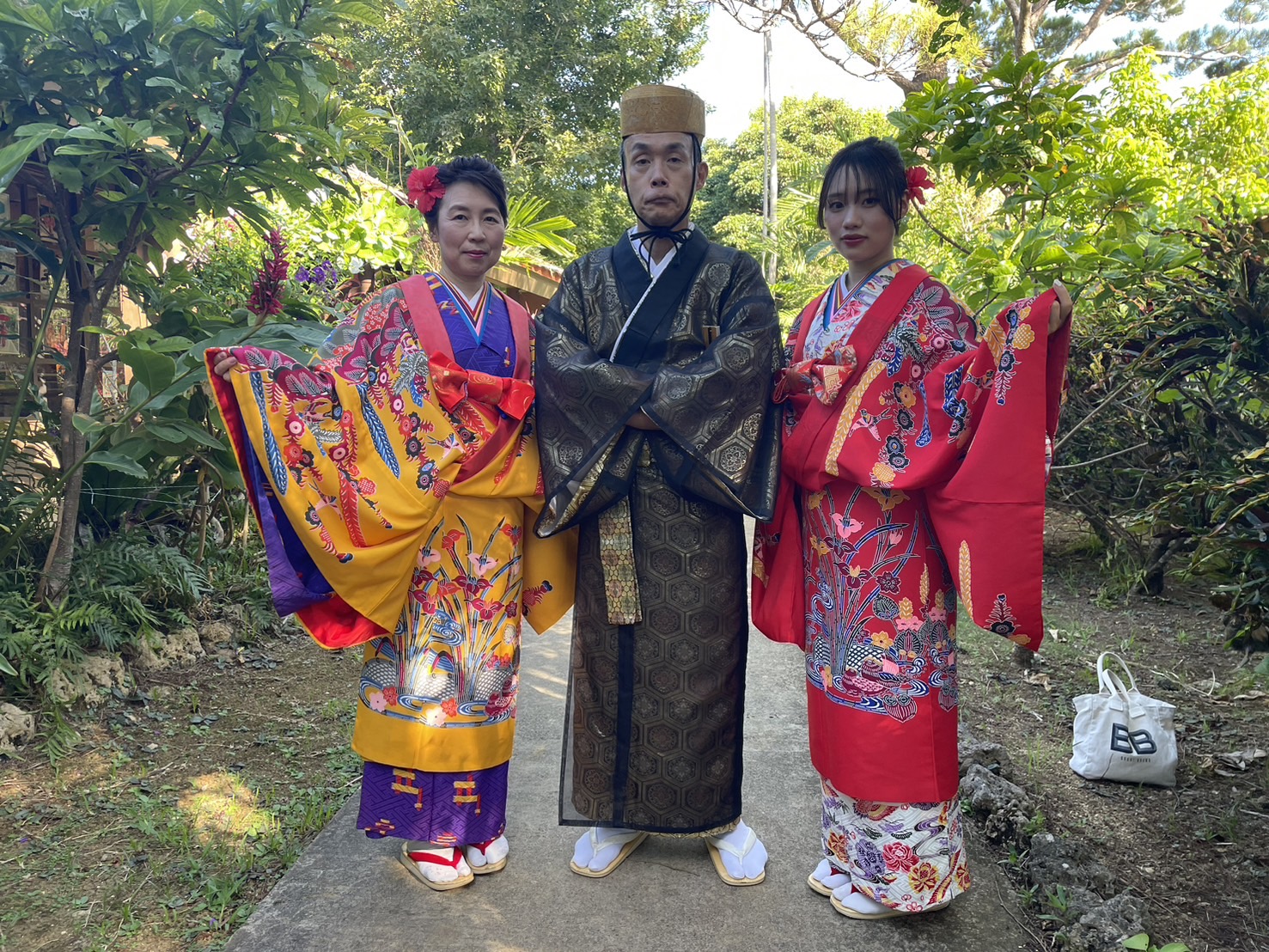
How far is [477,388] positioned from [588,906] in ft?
4.71

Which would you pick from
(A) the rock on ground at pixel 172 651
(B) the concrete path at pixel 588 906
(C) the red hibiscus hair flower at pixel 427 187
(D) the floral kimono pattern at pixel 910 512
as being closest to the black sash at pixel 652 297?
(D) the floral kimono pattern at pixel 910 512

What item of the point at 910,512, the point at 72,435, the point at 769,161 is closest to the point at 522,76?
the point at 769,161

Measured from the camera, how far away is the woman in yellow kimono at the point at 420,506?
2455mm

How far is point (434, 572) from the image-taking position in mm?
2568

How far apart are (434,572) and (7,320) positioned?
11.7 feet

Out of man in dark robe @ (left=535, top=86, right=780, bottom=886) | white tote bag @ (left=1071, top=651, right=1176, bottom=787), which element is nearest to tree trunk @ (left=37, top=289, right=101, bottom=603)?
man in dark robe @ (left=535, top=86, right=780, bottom=886)

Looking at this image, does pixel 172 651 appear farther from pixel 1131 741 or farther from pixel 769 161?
pixel 769 161

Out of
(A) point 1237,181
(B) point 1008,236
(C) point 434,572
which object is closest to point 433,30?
(A) point 1237,181

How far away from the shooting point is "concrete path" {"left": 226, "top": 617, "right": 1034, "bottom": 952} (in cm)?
233

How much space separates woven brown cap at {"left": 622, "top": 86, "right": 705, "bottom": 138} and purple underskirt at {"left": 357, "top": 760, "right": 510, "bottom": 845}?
1874mm

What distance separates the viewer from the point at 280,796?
317cm

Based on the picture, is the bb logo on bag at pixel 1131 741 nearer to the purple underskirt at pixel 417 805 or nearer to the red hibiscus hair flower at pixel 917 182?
the red hibiscus hair flower at pixel 917 182

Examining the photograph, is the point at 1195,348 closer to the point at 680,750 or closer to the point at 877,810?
the point at 877,810

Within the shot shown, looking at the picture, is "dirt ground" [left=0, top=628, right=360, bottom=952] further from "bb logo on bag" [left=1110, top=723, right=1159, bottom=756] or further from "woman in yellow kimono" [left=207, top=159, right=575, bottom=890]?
"bb logo on bag" [left=1110, top=723, right=1159, bottom=756]
